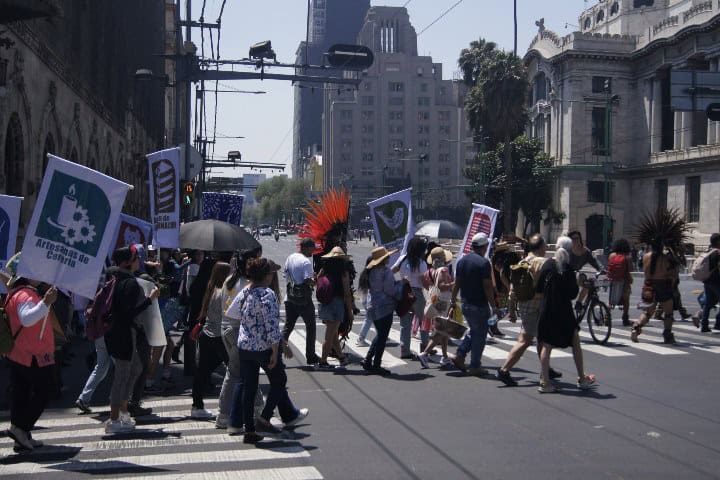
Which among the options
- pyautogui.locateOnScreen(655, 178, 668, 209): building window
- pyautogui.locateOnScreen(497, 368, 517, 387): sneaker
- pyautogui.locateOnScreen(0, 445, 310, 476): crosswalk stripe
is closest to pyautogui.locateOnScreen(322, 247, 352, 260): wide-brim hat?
pyautogui.locateOnScreen(497, 368, 517, 387): sneaker

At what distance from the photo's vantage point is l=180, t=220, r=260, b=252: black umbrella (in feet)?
34.4

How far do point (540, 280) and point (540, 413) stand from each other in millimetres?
1867

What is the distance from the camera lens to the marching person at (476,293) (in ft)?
36.9

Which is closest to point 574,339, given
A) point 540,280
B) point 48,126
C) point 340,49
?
point 540,280

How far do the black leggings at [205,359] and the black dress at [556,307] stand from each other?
3.71 m

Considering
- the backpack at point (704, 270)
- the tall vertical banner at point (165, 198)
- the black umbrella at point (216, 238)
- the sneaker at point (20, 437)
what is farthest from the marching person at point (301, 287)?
the backpack at point (704, 270)

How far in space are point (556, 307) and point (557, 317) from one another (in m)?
0.12

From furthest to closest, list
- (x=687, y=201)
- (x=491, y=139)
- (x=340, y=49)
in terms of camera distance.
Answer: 1. (x=491, y=139)
2. (x=687, y=201)
3. (x=340, y=49)

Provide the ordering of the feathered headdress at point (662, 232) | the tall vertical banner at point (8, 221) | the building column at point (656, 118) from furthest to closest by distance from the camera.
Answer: the building column at point (656, 118) < the feathered headdress at point (662, 232) < the tall vertical banner at point (8, 221)

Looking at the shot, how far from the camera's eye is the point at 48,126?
66.2 feet

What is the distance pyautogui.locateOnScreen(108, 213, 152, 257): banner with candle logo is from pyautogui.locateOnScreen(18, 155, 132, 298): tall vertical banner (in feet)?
18.6

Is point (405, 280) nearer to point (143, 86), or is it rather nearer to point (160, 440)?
point (160, 440)

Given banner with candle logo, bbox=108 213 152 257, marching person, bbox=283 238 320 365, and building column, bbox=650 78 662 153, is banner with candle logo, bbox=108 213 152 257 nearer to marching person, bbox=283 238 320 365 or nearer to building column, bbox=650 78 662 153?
A: marching person, bbox=283 238 320 365

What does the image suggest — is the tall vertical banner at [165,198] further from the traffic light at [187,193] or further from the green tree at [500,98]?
the green tree at [500,98]
